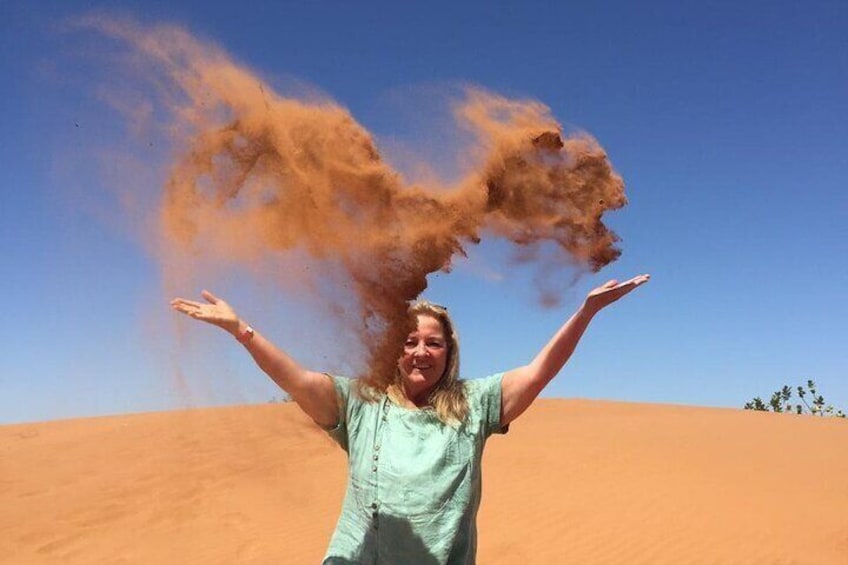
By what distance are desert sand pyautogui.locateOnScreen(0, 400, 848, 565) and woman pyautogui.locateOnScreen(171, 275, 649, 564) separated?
448cm

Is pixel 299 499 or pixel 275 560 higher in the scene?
pixel 299 499

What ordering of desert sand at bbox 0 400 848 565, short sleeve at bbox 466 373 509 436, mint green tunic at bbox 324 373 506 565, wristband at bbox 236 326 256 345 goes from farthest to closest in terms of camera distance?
desert sand at bbox 0 400 848 565 < short sleeve at bbox 466 373 509 436 < wristband at bbox 236 326 256 345 < mint green tunic at bbox 324 373 506 565

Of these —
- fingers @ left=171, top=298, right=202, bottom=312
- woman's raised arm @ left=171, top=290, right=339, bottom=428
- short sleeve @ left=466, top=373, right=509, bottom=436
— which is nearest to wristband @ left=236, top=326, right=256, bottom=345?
woman's raised arm @ left=171, top=290, right=339, bottom=428

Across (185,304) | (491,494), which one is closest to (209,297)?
(185,304)

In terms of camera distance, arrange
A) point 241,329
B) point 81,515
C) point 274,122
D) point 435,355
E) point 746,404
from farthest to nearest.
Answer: point 746,404 → point 81,515 → point 274,122 → point 435,355 → point 241,329

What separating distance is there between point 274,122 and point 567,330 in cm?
181

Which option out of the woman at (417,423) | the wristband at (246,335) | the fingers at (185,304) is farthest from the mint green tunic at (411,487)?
the fingers at (185,304)

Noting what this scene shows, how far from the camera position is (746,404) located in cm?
3569

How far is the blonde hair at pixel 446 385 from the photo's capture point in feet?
9.19

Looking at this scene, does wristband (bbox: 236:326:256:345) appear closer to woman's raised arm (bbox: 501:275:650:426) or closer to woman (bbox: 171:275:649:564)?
woman (bbox: 171:275:649:564)

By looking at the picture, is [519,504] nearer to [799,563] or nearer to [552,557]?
[552,557]

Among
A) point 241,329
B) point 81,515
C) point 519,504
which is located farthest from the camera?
point 519,504

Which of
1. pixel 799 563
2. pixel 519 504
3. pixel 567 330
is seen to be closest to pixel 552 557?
pixel 519 504

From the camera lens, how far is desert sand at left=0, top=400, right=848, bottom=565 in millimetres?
11000
